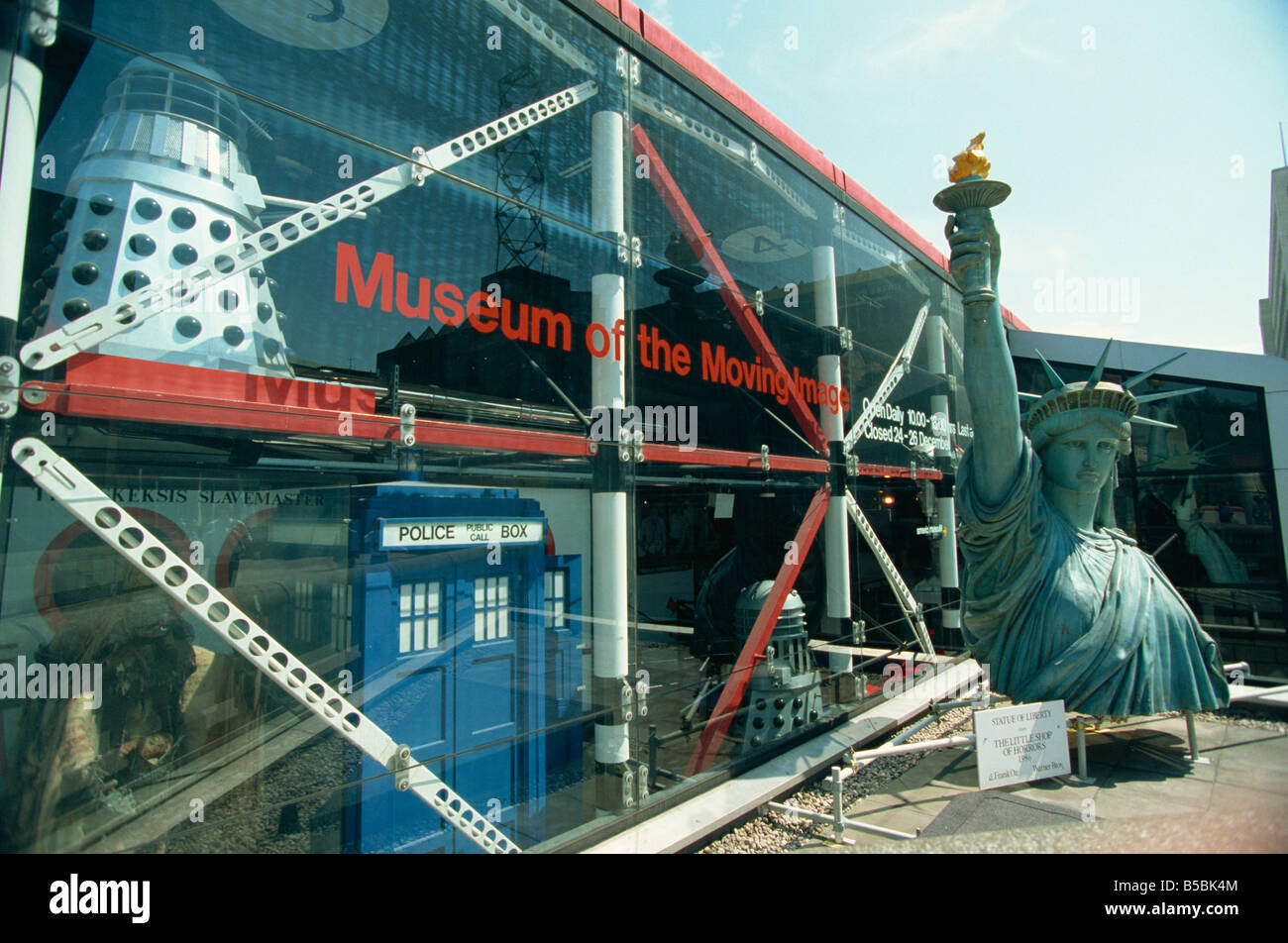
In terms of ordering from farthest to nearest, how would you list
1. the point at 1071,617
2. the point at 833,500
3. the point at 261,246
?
the point at 833,500 < the point at 1071,617 < the point at 261,246

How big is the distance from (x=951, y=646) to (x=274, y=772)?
35.7 ft

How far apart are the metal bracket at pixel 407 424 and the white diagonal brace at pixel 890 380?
20.1 feet

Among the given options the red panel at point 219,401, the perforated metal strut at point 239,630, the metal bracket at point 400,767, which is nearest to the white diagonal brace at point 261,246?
the red panel at point 219,401

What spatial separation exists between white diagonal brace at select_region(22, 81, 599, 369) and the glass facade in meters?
0.02

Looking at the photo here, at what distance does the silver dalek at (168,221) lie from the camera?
115 inches

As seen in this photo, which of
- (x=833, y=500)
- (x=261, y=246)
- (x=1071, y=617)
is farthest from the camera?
(x=833, y=500)

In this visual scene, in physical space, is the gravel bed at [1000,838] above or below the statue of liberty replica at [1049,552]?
below

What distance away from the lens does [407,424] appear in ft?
12.8

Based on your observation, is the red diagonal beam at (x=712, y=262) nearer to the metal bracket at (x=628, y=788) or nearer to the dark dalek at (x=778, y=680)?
the dark dalek at (x=778, y=680)

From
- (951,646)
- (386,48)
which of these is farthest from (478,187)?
(951,646)

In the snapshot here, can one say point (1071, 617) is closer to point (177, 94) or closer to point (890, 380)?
point (890, 380)

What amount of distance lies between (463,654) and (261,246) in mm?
2683

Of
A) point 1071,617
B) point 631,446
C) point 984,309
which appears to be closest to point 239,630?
point 631,446

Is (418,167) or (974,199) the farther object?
(974,199)
